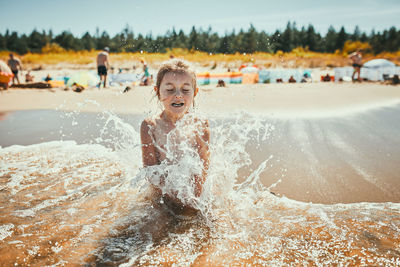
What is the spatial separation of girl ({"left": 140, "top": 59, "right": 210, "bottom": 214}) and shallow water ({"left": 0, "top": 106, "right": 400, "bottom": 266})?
7 centimetres

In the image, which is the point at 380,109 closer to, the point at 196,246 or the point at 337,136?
the point at 337,136

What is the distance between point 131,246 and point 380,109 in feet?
22.6

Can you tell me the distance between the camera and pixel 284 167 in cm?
335

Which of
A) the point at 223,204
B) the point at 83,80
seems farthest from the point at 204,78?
the point at 223,204

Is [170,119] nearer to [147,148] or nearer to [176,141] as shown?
[176,141]

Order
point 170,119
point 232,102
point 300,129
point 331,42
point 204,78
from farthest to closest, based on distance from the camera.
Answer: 1. point 331,42
2. point 204,78
3. point 232,102
4. point 300,129
5. point 170,119

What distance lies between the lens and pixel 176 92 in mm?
2600

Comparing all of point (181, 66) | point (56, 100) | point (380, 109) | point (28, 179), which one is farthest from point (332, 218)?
point (56, 100)

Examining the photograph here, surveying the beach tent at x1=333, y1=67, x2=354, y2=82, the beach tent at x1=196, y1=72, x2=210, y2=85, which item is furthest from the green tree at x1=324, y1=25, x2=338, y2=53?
the beach tent at x1=196, y1=72, x2=210, y2=85

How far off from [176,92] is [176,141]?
20.1 inches

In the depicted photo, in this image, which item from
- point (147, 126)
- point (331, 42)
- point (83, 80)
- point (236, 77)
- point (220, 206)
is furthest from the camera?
point (331, 42)

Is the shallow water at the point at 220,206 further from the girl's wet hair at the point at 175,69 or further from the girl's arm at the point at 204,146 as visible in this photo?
the girl's wet hair at the point at 175,69

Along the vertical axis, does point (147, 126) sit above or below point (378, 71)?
below

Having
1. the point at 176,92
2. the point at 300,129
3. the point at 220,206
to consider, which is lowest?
the point at 220,206
